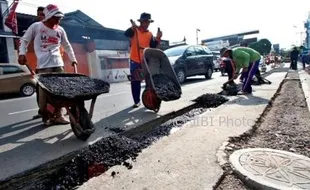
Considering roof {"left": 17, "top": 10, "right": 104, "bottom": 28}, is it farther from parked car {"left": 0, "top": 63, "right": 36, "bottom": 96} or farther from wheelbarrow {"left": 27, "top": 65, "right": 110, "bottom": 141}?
wheelbarrow {"left": 27, "top": 65, "right": 110, "bottom": 141}

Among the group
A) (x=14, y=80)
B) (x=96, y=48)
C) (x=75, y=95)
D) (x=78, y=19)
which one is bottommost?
(x=14, y=80)

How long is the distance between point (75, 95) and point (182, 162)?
137cm

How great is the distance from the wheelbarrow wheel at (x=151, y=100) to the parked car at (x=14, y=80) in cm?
788

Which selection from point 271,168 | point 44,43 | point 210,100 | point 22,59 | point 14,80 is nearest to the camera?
point 271,168

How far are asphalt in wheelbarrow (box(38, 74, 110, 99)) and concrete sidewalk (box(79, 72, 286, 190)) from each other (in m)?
0.97

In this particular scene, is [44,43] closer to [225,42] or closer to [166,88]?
[166,88]

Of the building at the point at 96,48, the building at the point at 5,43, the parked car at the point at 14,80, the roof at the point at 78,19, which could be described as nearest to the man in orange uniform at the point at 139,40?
the parked car at the point at 14,80

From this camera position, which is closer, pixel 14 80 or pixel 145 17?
pixel 145 17

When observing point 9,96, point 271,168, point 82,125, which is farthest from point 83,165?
point 9,96

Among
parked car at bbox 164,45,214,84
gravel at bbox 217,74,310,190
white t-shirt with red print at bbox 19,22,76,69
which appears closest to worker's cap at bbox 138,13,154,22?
white t-shirt with red print at bbox 19,22,76,69

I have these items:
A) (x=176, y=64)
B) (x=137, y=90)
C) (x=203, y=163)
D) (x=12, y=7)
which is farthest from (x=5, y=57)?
(x=203, y=163)

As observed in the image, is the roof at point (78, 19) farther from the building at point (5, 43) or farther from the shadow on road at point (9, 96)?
the shadow on road at point (9, 96)

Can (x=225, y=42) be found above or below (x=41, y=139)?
above

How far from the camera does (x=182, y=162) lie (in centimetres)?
262
